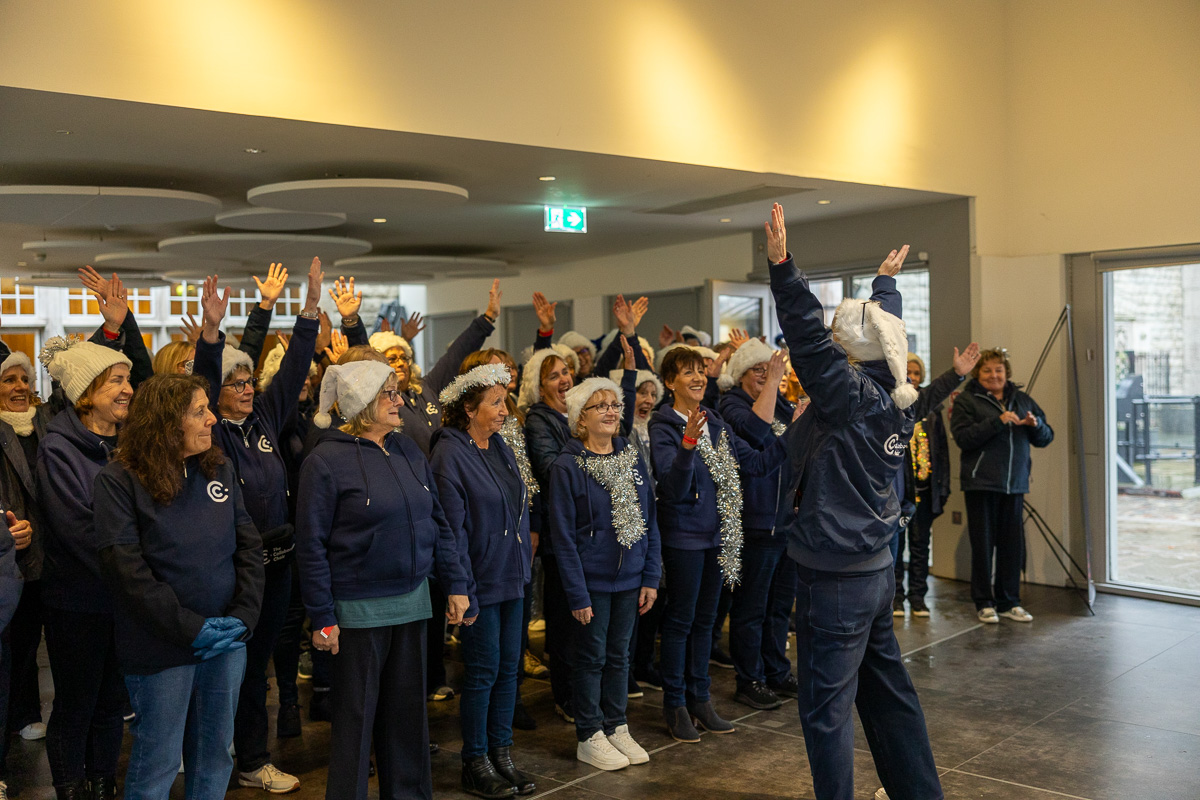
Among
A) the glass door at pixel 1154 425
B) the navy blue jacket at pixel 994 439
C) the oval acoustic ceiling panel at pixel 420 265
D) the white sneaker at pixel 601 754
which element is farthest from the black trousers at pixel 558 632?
the oval acoustic ceiling panel at pixel 420 265

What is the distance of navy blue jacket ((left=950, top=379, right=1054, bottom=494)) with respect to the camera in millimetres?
6836

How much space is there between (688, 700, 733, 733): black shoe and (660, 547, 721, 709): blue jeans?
0.03m

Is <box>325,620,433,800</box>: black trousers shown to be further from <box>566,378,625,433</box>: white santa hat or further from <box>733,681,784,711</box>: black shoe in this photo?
<box>733,681,784,711</box>: black shoe

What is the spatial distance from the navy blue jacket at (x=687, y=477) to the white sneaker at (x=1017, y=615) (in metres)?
2.95

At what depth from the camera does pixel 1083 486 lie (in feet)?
25.3

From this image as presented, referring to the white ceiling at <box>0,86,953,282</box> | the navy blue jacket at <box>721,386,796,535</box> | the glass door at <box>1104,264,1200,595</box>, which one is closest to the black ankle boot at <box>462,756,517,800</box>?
the navy blue jacket at <box>721,386,796,535</box>

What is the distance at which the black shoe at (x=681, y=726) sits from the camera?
454 cm

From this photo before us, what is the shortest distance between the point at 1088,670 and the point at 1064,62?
15.3ft

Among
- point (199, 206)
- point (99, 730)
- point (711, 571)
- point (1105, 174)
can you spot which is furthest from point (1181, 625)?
point (199, 206)

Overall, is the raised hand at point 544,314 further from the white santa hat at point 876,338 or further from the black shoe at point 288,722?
the white santa hat at point 876,338

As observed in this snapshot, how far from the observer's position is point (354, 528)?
335 cm

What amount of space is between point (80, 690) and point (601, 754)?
199 centimetres

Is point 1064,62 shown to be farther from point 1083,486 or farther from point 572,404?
point 572,404

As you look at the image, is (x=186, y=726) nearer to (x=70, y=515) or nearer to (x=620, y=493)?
(x=70, y=515)
